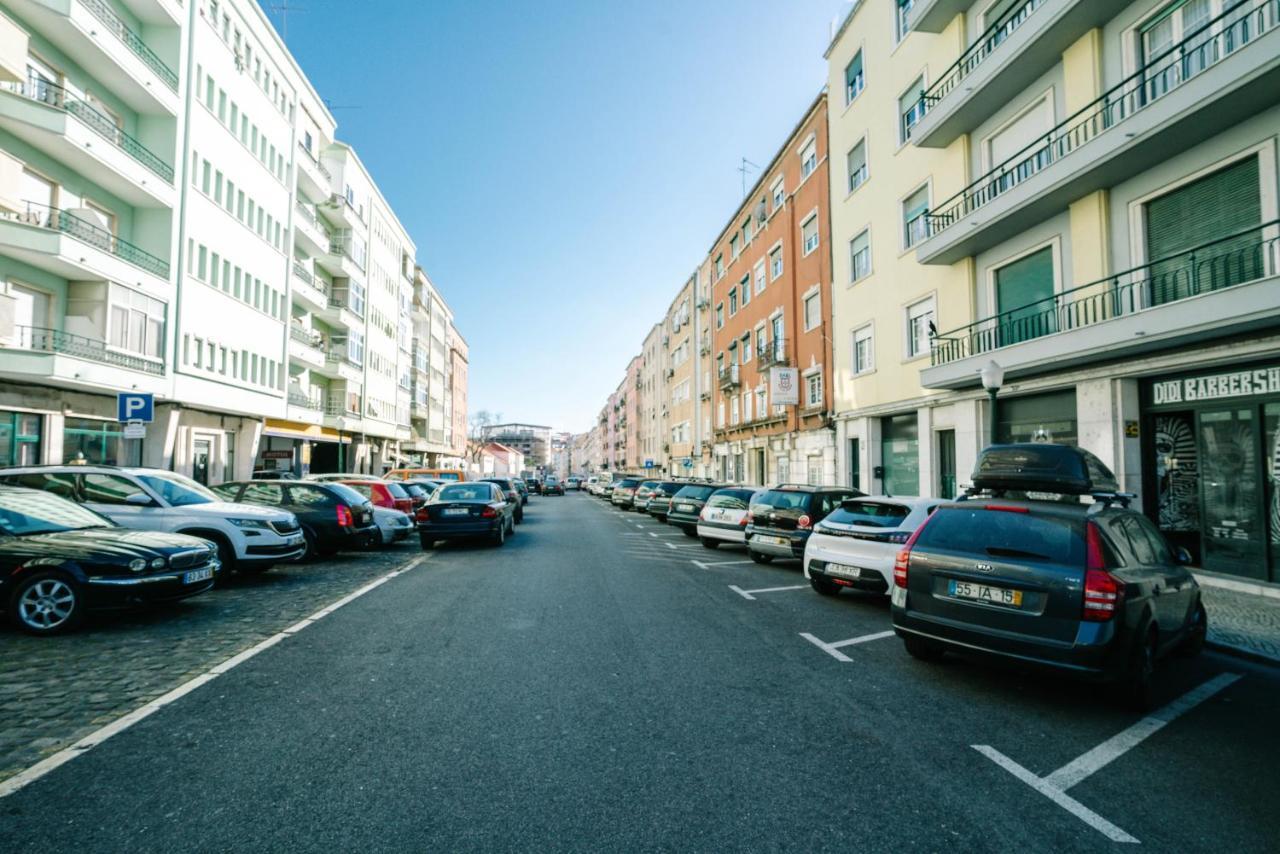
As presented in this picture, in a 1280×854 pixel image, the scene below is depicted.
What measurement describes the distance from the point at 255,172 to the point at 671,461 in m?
37.5

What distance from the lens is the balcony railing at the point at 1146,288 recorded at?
31.5 ft

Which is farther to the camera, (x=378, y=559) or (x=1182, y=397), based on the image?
(x=378, y=559)

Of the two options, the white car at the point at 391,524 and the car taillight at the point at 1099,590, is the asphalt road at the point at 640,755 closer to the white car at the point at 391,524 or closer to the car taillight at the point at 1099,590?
the car taillight at the point at 1099,590

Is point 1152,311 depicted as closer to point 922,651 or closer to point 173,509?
point 922,651

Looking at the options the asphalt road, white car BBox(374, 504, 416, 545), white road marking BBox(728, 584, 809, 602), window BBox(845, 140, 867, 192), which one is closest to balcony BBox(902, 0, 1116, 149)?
window BBox(845, 140, 867, 192)

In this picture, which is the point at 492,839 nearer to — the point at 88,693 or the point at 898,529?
the point at 88,693

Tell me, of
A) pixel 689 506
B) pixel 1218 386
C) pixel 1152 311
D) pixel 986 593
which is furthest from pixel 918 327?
pixel 986 593

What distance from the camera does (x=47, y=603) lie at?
6488 millimetres

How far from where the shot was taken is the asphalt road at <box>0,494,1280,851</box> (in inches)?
116

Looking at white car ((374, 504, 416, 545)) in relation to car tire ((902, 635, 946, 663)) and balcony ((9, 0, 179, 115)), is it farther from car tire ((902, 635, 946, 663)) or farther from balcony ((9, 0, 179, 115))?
balcony ((9, 0, 179, 115))

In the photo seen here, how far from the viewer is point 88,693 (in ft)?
15.4

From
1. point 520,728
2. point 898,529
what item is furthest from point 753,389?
point 520,728

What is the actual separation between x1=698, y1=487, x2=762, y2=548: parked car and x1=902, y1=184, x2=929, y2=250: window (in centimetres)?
883

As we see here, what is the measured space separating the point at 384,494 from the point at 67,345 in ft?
33.1
